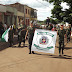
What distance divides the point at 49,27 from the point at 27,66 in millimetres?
7101

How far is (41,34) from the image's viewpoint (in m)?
7.04

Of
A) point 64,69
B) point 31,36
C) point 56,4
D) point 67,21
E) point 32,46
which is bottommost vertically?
point 64,69

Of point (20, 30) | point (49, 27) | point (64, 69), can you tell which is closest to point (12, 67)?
point (64, 69)

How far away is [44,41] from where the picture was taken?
22.6 ft

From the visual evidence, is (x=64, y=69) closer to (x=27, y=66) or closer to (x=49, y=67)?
(x=49, y=67)

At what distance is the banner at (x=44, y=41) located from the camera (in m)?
6.75

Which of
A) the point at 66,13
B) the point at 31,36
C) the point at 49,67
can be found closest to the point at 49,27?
the point at 66,13

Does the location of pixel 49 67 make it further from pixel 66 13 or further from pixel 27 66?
pixel 66 13

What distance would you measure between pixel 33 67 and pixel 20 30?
16.8ft

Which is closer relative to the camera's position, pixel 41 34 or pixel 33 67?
pixel 33 67

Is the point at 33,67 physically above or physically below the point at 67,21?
below

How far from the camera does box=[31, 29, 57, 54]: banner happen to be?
266 inches

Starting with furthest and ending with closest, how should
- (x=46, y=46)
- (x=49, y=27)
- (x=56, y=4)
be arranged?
(x=56, y=4) < (x=49, y=27) < (x=46, y=46)

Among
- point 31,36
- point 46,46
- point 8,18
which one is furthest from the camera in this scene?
point 8,18
